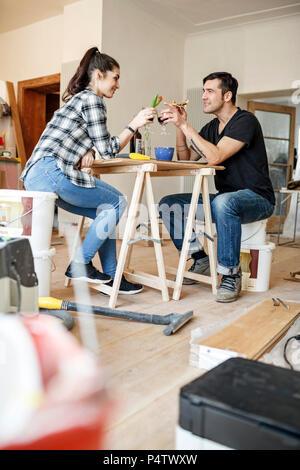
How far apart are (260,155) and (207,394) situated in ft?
6.39

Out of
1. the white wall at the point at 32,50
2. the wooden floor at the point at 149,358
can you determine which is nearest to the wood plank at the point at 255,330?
the wooden floor at the point at 149,358

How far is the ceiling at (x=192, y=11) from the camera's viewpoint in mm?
4832

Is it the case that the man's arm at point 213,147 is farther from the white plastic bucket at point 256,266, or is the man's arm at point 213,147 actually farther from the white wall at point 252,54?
the white wall at point 252,54

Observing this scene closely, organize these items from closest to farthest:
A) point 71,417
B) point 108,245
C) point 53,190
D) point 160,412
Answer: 1. point 71,417
2. point 160,412
3. point 53,190
4. point 108,245

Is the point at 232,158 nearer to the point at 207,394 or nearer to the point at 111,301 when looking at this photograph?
the point at 111,301

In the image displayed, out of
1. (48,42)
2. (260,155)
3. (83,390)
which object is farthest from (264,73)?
(83,390)

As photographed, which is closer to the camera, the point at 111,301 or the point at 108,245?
the point at 111,301

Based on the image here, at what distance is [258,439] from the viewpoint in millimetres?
700

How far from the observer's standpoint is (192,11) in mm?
5078

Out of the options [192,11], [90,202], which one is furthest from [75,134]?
[192,11]

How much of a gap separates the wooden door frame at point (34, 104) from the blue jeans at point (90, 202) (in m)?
4.05

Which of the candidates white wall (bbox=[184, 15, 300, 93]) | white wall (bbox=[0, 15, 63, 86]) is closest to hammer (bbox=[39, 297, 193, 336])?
white wall (bbox=[184, 15, 300, 93])

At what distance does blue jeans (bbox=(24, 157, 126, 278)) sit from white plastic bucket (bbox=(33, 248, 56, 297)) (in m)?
0.21

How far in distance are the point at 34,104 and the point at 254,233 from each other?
15.4 feet
